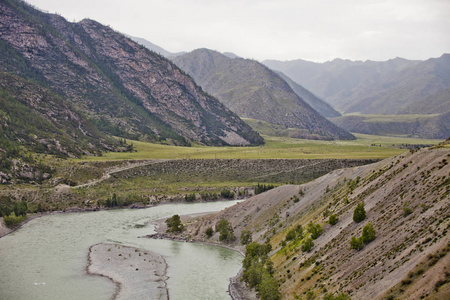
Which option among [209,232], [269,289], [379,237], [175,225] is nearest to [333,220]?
[379,237]

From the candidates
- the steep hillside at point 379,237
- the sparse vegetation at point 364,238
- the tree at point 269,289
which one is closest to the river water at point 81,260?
the tree at point 269,289

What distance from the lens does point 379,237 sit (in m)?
47.6

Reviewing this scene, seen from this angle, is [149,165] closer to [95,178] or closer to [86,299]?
[95,178]

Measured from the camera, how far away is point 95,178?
16012cm

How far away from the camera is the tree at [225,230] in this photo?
3526 inches

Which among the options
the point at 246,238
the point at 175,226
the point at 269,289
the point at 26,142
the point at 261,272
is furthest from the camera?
the point at 26,142

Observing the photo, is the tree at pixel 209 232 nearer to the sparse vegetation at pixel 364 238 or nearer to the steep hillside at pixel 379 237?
the steep hillside at pixel 379 237

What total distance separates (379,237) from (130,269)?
143 feet

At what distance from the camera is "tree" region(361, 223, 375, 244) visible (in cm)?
4800

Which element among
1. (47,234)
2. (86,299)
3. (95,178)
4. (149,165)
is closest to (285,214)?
(86,299)

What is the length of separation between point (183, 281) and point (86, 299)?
15.2 metres

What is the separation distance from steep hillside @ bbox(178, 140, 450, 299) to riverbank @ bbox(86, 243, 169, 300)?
19.2 metres

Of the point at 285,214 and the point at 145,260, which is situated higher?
the point at 285,214

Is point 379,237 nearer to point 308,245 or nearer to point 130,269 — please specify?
point 308,245
